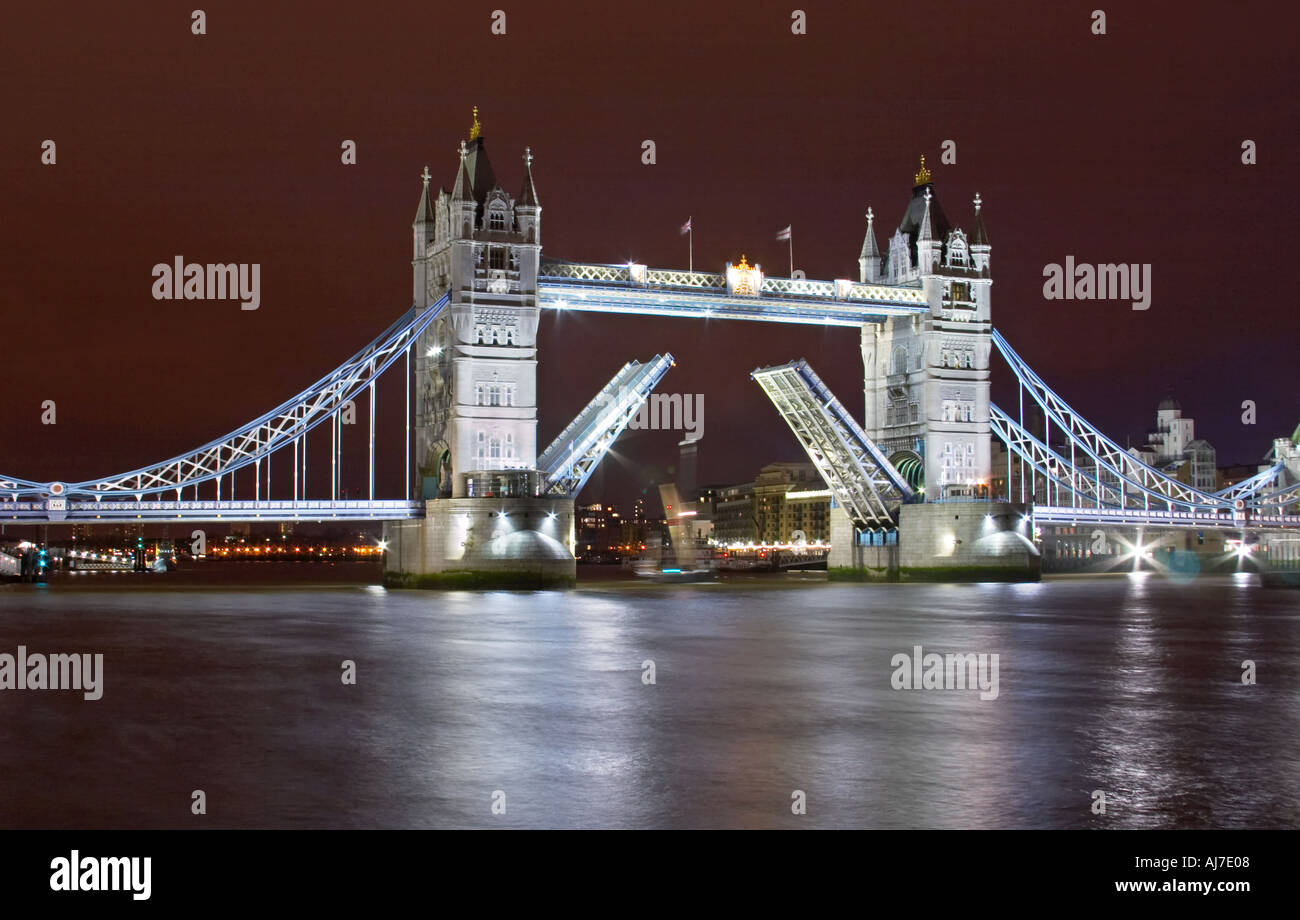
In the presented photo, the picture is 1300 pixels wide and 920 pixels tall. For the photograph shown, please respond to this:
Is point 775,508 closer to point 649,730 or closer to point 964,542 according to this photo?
point 964,542

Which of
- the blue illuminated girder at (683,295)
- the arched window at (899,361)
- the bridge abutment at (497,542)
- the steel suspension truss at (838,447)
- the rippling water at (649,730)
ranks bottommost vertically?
the rippling water at (649,730)

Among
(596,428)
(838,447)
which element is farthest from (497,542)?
(838,447)

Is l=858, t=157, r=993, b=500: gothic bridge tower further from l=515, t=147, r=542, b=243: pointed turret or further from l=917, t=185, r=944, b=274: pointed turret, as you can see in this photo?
l=515, t=147, r=542, b=243: pointed turret

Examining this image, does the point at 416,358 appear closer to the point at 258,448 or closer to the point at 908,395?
the point at 258,448

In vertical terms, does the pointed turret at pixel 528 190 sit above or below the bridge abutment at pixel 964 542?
above

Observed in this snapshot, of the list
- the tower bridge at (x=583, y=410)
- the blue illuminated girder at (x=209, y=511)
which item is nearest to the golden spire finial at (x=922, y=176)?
the tower bridge at (x=583, y=410)

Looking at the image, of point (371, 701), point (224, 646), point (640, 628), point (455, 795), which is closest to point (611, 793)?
point (455, 795)

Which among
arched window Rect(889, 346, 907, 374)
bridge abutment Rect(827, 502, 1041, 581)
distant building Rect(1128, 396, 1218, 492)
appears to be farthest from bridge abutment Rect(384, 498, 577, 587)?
distant building Rect(1128, 396, 1218, 492)

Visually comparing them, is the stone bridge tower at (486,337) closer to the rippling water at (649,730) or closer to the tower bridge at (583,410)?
the tower bridge at (583,410)
